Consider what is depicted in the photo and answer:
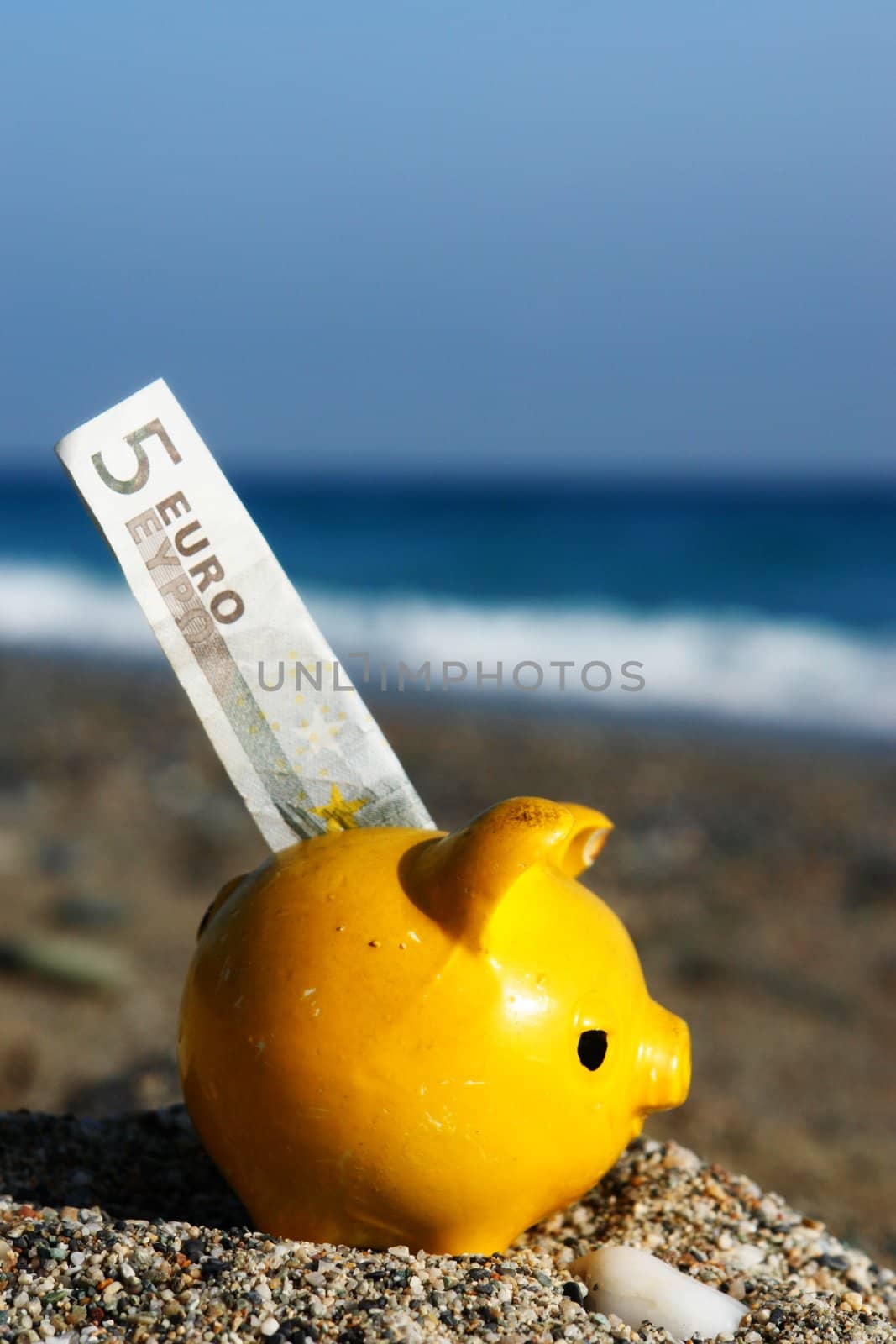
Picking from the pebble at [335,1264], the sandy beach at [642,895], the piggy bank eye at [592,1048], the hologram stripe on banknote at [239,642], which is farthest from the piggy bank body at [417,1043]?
the sandy beach at [642,895]

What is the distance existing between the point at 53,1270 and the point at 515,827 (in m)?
1.28

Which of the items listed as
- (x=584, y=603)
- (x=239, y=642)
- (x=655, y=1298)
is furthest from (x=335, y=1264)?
(x=584, y=603)

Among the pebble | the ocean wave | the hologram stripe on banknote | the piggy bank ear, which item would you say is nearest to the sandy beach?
the pebble

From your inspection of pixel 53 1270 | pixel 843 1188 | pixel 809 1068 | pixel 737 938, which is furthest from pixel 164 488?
pixel 737 938

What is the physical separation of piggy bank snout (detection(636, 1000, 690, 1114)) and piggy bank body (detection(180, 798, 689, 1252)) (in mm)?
11

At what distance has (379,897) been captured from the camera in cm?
289

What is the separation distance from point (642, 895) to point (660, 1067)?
14.7 ft

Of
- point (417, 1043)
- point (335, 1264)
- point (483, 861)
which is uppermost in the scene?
point (483, 861)

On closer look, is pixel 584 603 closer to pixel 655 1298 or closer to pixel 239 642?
pixel 239 642

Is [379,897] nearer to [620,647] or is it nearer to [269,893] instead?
[269,893]

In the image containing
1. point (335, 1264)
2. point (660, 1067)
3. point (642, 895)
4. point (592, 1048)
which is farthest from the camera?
point (642, 895)

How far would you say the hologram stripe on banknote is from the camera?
10.9 ft

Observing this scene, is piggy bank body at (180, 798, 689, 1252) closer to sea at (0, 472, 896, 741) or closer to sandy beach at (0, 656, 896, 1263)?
sandy beach at (0, 656, 896, 1263)

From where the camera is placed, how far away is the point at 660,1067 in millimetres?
3074
